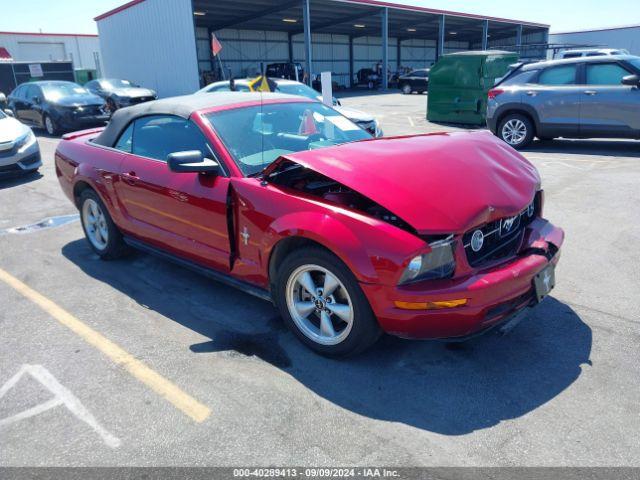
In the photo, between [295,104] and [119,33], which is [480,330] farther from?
[119,33]

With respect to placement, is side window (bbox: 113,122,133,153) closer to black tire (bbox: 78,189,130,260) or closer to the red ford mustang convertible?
the red ford mustang convertible

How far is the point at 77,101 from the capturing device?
14242 mm

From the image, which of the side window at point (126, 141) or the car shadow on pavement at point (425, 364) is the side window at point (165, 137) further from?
the car shadow on pavement at point (425, 364)

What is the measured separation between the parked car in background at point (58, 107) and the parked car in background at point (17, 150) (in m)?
4.98

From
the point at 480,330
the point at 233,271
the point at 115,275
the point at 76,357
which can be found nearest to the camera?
the point at 480,330

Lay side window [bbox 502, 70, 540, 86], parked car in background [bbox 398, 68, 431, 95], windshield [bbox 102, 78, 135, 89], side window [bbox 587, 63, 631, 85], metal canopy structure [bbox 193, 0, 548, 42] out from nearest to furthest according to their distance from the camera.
→ 1. side window [bbox 587, 63, 631, 85]
2. side window [bbox 502, 70, 540, 86]
3. windshield [bbox 102, 78, 135, 89]
4. metal canopy structure [bbox 193, 0, 548, 42]
5. parked car in background [bbox 398, 68, 431, 95]

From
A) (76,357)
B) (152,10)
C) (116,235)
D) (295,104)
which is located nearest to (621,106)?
(295,104)

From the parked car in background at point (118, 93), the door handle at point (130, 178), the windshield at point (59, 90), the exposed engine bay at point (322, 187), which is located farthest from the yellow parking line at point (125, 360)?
the parked car in background at point (118, 93)

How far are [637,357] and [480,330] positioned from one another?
108cm

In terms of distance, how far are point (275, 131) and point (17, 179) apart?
24.1ft

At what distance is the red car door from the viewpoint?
362 cm

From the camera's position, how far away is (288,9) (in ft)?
94.7

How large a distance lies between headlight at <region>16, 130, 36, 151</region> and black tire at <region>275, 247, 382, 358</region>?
763 centimetres

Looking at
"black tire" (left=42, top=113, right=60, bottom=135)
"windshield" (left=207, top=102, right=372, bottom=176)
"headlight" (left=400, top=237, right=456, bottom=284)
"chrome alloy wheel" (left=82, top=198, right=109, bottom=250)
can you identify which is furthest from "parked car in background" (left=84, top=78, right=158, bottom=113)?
"headlight" (left=400, top=237, right=456, bottom=284)
